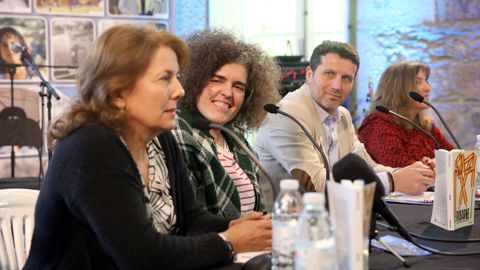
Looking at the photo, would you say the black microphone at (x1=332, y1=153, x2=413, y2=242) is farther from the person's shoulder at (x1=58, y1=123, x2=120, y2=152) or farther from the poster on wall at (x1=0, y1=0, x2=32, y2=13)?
the poster on wall at (x1=0, y1=0, x2=32, y2=13)

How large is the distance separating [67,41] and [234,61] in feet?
8.67

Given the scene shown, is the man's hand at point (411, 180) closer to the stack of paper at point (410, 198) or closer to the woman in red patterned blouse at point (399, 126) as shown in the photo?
the stack of paper at point (410, 198)

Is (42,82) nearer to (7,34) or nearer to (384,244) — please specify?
(7,34)

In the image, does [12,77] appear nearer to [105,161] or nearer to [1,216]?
[1,216]

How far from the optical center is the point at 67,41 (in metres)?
4.41

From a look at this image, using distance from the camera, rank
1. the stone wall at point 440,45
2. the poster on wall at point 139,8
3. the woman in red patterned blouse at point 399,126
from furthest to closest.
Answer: the stone wall at point 440,45 → the poster on wall at point 139,8 → the woman in red patterned blouse at point 399,126

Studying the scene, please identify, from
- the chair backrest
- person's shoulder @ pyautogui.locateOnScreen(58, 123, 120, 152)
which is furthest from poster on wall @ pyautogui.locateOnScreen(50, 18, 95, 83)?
person's shoulder @ pyautogui.locateOnScreen(58, 123, 120, 152)

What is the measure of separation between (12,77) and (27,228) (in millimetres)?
2731

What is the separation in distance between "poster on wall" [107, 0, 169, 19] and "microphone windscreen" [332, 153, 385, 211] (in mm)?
3485

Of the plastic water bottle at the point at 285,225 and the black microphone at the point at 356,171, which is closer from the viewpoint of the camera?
the plastic water bottle at the point at 285,225

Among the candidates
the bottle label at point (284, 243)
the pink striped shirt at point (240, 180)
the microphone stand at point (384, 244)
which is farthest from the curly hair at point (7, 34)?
the bottle label at point (284, 243)

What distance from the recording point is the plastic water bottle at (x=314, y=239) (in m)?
1.05

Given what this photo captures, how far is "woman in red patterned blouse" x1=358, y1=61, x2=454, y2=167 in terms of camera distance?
3061 mm

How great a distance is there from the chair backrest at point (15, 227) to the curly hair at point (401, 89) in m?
2.08
